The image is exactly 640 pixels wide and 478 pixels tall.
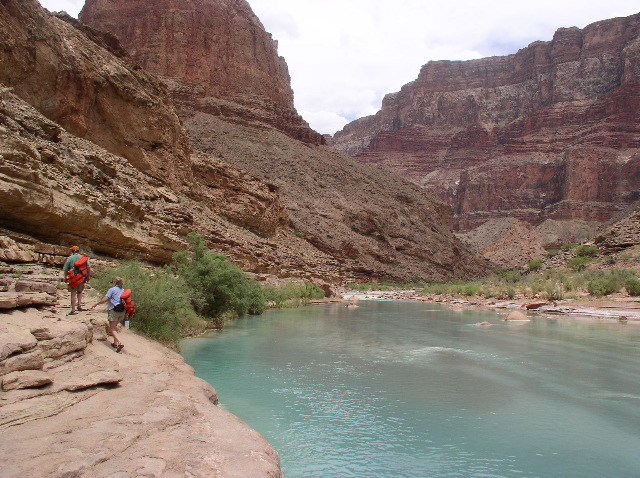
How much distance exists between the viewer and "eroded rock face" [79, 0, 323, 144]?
212 feet

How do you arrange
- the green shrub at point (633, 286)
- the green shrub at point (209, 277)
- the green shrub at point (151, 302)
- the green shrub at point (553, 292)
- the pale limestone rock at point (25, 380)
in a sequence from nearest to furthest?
the pale limestone rock at point (25, 380)
the green shrub at point (151, 302)
the green shrub at point (209, 277)
the green shrub at point (633, 286)
the green shrub at point (553, 292)

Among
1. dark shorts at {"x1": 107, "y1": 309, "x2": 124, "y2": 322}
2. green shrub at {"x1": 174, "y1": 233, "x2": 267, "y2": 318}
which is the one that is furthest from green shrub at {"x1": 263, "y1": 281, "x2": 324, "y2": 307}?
dark shorts at {"x1": 107, "y1": 309, "x2": 124, "y2": 322}

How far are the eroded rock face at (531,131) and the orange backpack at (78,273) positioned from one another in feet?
336

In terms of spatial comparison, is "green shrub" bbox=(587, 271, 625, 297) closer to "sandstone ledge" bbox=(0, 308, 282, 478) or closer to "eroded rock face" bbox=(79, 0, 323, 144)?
"sandstone ledge" bbox=(0, 308, 282, 478)

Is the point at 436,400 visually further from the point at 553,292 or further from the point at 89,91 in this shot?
the point at 553,292

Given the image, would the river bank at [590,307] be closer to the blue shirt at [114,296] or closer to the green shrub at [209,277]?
the green shrub at [209,277]

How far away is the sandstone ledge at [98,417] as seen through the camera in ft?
Result: 11.3

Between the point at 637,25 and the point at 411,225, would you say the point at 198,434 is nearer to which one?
the point at 411,225

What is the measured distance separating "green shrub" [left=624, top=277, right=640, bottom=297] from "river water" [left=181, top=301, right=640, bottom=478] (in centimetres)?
915

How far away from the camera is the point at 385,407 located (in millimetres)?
7133

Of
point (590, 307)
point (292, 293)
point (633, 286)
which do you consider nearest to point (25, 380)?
point (590, 307)

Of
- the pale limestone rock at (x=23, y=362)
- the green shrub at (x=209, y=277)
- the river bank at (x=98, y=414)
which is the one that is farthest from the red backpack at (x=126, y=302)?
the green shrub at (x=209, y=277)

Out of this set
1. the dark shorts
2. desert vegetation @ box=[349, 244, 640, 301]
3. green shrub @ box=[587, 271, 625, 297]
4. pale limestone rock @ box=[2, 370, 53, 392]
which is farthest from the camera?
desert vegetation @ box=[349, 244, 640, 301]

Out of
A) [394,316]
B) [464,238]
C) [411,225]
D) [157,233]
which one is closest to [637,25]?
[464,238]
